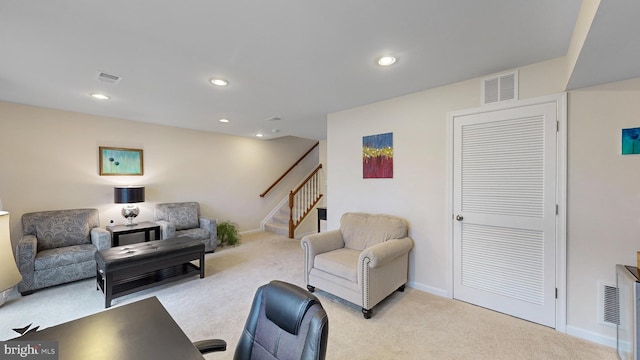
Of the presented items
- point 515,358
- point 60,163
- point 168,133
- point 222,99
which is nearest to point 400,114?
point 222,99

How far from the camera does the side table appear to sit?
3844mm

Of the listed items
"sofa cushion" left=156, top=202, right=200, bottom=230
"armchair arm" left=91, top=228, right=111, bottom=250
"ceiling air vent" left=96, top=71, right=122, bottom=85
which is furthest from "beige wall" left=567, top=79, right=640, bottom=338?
"sofa cushion" left=156, top=202, right=200, bottom=230

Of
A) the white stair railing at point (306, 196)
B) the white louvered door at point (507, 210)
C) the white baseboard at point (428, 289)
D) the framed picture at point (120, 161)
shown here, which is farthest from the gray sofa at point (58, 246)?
the white louvered door at point (507, 210)

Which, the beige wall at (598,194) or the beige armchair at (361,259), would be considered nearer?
the beige wall at (598,194)

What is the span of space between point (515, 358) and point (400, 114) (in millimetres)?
2575

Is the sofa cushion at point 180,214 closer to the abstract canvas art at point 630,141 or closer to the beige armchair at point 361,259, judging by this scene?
the beige armchair at point 361,259

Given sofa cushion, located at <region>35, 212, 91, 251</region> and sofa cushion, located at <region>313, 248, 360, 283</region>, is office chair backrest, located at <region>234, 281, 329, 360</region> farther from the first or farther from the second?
sofa cushion, located at <region>35, 212, 91, 251</region>

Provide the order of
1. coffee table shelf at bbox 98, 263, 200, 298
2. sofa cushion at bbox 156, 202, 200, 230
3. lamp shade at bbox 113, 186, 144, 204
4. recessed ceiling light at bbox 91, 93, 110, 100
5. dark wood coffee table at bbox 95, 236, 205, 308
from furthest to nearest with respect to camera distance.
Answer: sofa cushion at bbox 156, 202, 200, 230, lamp shade at bbox 113, 186, 144, 204, recessed ceiling light at bbox 91, 93, 110, 100, coffee table shelf at bbox 98, 263, 200, 298, dark wood coffee table at bbox 95, 236, 205, 308

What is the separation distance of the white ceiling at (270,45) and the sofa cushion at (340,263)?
194cm

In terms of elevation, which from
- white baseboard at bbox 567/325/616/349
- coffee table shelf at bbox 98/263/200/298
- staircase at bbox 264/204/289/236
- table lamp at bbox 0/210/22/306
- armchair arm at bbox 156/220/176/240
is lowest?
white baseboard at bbox 567/325/616/349

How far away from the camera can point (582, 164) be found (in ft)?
7.06

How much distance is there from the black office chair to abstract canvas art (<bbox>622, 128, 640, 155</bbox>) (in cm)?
270

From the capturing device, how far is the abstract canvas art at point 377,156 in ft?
10.9

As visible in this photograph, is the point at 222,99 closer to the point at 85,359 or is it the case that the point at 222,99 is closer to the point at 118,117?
the point at 118,117
